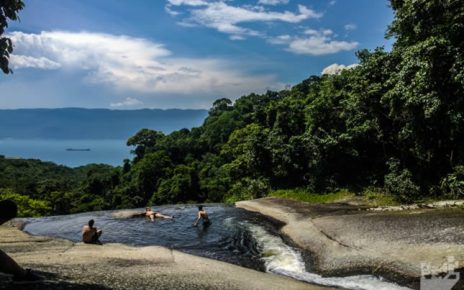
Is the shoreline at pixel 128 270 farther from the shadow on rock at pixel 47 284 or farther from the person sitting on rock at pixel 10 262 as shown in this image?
the person sitting on rock at pixel 10 262

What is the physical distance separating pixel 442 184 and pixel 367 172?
9711mm

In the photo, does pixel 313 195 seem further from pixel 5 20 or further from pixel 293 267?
pixel 5 20

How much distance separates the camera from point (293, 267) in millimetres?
17625

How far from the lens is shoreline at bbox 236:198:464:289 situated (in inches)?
607

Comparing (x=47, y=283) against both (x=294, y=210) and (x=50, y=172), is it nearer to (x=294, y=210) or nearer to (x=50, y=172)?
A: (x=294, y=210)

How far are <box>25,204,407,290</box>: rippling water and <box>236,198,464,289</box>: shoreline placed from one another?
717 millimetres

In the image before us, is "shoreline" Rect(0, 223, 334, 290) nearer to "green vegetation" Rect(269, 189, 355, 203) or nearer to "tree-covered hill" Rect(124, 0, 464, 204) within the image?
"tree-covered hill" Rect(124, 0, 464, 204)

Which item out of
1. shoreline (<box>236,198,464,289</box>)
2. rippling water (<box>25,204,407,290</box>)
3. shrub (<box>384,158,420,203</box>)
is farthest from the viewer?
shrub (<box>384,158,420,203</box>)

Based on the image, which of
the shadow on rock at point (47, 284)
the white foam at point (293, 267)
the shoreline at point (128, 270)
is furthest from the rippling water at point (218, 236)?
the shadow on rock at point (47, 284)

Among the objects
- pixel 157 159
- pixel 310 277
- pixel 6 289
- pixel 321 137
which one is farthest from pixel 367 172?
pixel 157 159

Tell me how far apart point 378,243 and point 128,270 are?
410 inches

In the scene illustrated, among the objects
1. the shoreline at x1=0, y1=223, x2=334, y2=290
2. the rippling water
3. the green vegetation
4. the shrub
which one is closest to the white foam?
the rippling water

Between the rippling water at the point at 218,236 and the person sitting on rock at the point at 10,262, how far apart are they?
942cm

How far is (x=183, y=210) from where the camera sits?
36.5 metres
